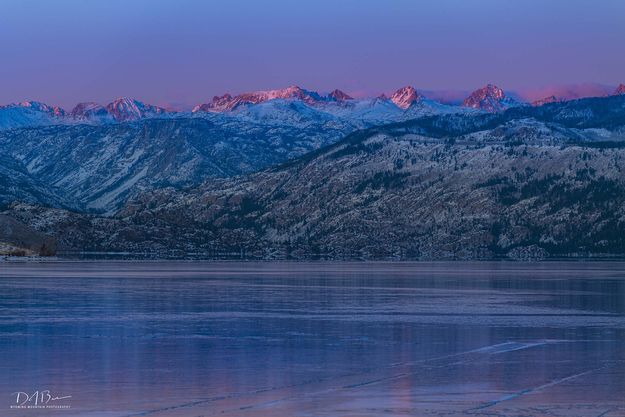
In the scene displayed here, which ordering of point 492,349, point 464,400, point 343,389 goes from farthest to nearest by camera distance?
point 492,349
point 343,389
point 464,400

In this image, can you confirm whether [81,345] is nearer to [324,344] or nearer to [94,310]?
[324,344]

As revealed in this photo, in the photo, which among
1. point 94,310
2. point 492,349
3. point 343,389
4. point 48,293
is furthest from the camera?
point 48,293

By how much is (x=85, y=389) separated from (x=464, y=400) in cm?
1463

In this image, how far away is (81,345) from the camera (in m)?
59.0

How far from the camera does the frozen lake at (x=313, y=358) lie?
129 feet

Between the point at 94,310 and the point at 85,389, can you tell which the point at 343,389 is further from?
the point at 94,310

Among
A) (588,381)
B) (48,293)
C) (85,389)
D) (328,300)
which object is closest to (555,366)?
(588,381)

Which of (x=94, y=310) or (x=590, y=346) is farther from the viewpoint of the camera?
(x=94, y=310)

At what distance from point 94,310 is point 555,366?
4659 centimetres

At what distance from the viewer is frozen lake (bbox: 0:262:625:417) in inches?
1550

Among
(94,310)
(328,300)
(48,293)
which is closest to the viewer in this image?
(94,310)

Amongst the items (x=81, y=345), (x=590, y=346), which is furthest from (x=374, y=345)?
(x=81, y=345)

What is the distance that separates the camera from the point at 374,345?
59906 millimetres

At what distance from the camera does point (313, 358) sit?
2114 inches
